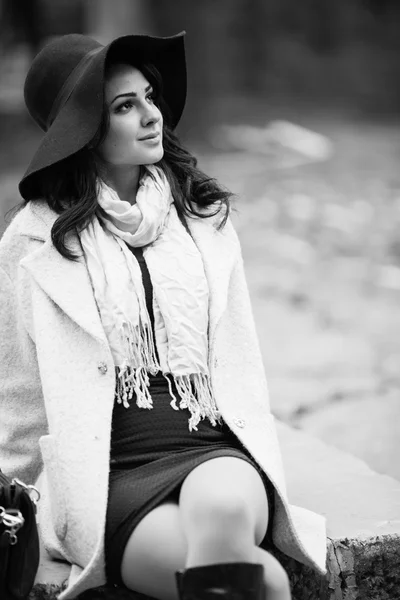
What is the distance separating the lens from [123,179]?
10.0 ft

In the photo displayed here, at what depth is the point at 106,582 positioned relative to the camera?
2.59 metres

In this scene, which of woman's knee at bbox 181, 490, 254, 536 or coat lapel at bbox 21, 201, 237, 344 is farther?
coat lapel at bbox 21, 201, 237, 344

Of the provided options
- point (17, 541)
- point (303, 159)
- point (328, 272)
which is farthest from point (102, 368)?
point (303, 159)

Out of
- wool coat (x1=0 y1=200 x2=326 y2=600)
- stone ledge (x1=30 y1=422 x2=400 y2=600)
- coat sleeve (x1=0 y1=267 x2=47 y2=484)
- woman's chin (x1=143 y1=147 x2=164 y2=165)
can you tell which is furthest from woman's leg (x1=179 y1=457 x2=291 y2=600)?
woman's chin (x1=143 y1=147 x2=164 y2=165)

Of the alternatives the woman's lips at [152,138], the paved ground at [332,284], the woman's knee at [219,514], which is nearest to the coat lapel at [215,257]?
the woman's lips at [152,138]

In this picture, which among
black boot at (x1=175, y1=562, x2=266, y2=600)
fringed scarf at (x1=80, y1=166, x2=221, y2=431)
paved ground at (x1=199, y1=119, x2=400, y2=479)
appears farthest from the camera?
paved ground at (x1=199, y1=119, x2=400, y2=479)

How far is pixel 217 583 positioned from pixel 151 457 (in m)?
0.46

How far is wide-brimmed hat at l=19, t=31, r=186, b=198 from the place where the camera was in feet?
9.28

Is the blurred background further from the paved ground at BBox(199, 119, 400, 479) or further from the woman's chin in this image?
the woman's chin

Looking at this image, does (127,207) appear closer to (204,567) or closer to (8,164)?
(204,567)

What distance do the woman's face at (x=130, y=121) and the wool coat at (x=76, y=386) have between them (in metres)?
0.24

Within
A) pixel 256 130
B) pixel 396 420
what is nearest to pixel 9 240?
pixel 396 420

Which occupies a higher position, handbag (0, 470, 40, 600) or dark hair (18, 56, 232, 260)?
dark hair (18, 56, 232, 260)

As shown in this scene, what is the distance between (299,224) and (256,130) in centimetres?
443
